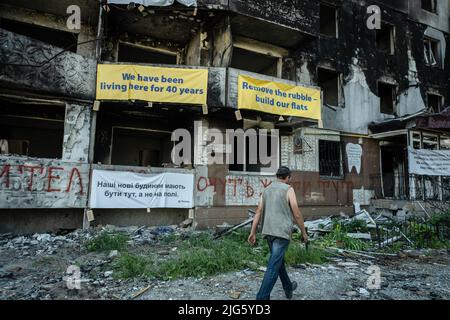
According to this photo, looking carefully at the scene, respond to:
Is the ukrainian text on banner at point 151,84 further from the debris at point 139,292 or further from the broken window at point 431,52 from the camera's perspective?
the broken window at point 431,52

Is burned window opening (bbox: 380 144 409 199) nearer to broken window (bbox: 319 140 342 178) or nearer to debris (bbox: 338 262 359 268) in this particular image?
broken window (bbox: 319 140 342 178)

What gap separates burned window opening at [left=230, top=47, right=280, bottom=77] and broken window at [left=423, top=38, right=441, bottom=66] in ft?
33.4

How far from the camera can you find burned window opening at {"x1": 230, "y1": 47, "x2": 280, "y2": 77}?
1232 cm

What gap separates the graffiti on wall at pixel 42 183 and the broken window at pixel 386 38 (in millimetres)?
16172

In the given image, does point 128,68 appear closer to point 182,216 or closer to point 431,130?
point 182,216

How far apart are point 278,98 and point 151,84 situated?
4.45 metres

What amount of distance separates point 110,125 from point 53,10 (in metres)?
4.24

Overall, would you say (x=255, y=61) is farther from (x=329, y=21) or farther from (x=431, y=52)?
(x=431, y=52)

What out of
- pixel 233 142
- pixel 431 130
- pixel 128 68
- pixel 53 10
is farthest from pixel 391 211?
pixel 53 10

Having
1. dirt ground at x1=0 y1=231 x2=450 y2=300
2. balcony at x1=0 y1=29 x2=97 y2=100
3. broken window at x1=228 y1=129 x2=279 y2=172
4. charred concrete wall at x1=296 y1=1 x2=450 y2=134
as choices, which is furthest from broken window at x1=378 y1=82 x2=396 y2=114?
balcony at x1=0 y1=29 x2=97 y2=100

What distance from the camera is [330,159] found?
41.2 ft

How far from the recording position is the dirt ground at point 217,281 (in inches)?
162

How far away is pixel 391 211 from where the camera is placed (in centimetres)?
1205
